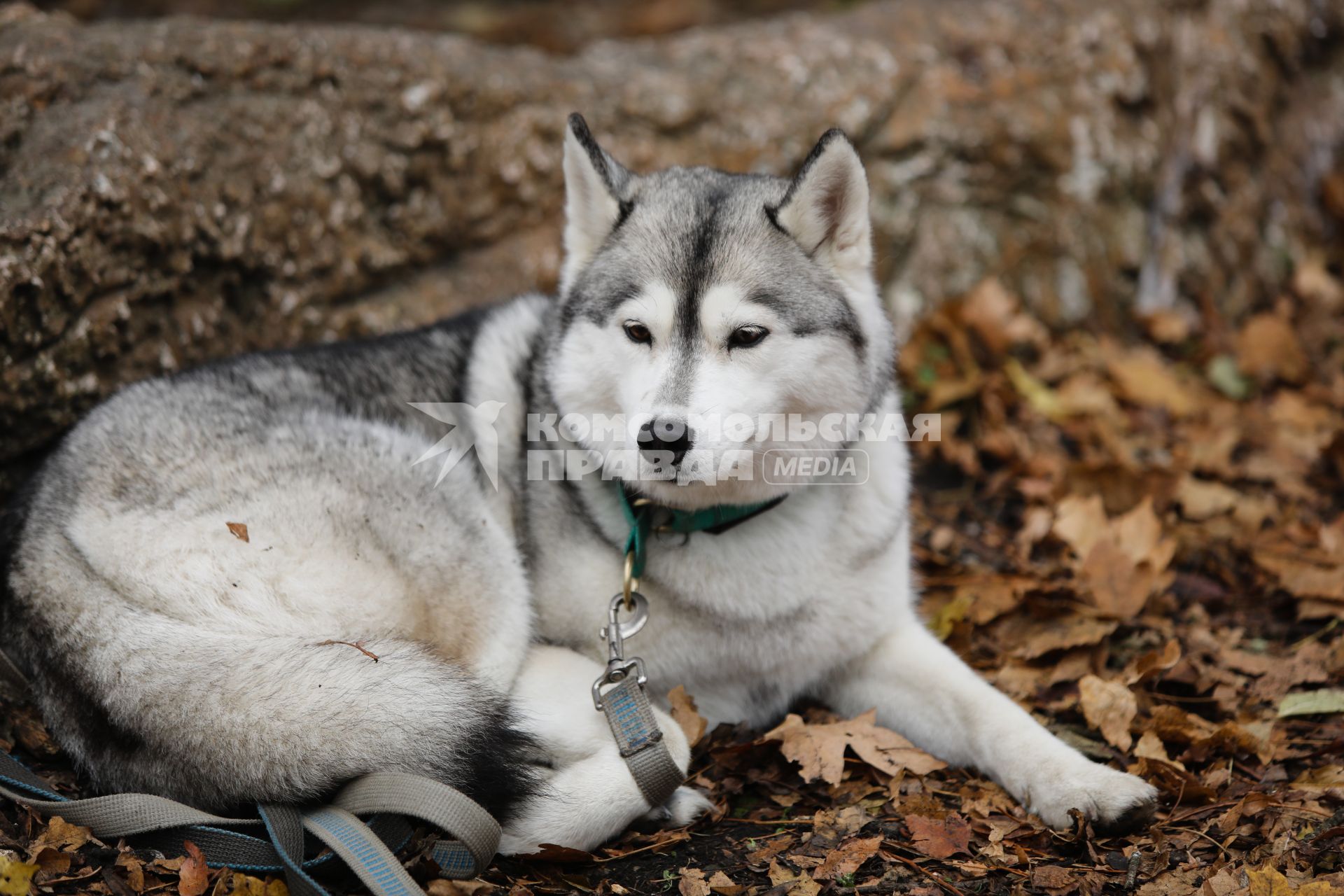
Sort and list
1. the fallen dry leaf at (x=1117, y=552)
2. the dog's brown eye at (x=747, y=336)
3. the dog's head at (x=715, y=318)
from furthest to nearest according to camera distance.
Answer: the fallen dry leaf at (x=1117, y=552), the dog's brown eye at (x=747, y=336), the dog's head at (x=715, y=318)

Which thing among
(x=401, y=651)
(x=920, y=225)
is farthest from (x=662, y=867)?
(x=920, y=225)

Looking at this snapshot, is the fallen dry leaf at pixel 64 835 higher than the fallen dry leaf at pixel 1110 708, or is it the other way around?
the fallen dry leaf at pixel 1110 708

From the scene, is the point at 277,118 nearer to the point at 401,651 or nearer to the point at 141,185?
the point at 141,185

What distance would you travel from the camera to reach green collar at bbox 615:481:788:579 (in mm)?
3404

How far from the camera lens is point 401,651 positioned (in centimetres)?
291

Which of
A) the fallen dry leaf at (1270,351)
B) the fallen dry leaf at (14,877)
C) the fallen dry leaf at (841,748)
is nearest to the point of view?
the fallen dry leaf at (14,877)

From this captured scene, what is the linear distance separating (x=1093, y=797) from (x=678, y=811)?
3.95ft

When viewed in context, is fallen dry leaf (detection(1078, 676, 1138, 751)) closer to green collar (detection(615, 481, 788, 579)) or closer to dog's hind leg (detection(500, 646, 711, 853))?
green collar (detection(615, 481, 788, 579))

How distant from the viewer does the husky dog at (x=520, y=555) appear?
108 inches

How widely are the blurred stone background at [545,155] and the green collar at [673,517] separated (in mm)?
2242

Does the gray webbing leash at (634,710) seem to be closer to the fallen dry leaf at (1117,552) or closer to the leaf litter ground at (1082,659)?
the leaf litter ground at (1082,659)

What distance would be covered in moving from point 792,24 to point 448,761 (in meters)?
5.23

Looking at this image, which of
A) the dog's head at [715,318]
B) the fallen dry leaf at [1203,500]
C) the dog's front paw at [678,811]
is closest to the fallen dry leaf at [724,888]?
the dog's front paw at [678,811]

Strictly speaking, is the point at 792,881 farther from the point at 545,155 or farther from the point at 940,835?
the point at 545,155
